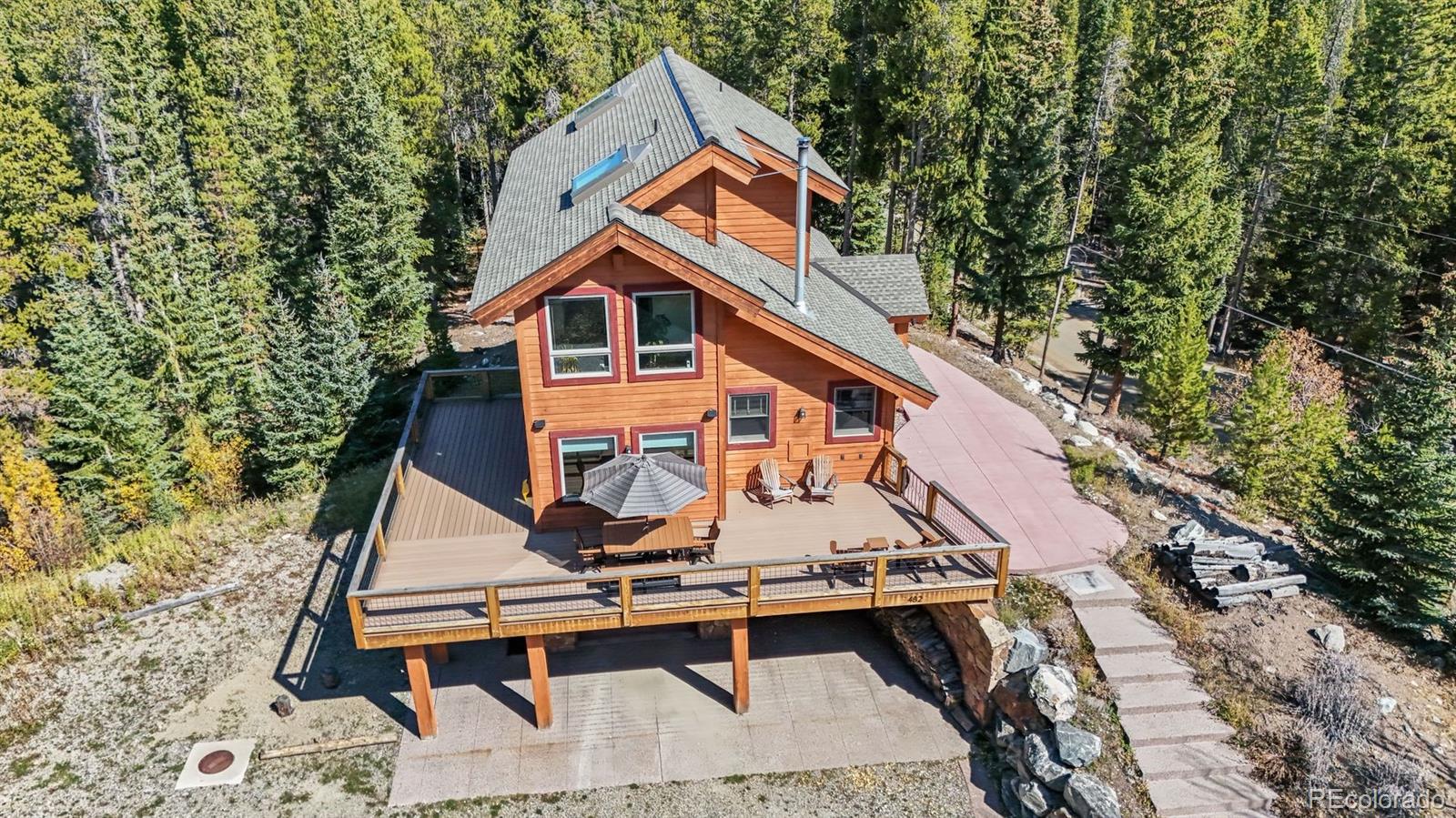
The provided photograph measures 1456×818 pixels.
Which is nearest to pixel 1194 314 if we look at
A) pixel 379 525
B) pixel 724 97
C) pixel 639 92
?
pixel 724 97

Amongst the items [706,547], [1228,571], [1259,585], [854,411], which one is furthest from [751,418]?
[1259,585]

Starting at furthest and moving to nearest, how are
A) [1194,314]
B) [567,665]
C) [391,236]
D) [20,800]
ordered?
[391,236] < [1194,314] < [567,665] < [20,800]

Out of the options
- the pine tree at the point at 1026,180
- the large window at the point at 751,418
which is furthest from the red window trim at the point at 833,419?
the pine tree at the point at 1026,180

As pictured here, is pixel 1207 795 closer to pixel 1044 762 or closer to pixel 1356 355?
pixel 1044 762

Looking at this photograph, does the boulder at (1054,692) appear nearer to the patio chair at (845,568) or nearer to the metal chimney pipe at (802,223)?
the patio chair at (845,568)

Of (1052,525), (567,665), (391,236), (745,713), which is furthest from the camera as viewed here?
(391,236)

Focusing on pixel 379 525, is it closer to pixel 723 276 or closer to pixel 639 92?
pixel 723 276
